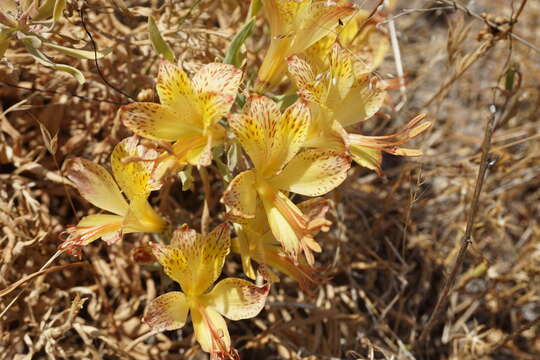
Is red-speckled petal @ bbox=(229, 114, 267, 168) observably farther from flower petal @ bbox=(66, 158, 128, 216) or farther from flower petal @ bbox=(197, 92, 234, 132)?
flower petal @ bbox=(66, 158, 128, 216)

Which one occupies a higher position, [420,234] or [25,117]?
[25,117]

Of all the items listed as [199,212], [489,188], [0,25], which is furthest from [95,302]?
[489,188]

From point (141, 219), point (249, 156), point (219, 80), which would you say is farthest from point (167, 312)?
point (219, 80)

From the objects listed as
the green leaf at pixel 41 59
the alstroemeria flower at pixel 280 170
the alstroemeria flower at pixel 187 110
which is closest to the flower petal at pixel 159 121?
the alstroemeria flower at pixel 187 110

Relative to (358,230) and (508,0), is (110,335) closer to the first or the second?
(358,230)

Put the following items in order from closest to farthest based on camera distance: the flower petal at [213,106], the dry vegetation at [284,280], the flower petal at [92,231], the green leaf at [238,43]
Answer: the flower petal at [213,106]
the flower petal at [92,231]
the green leaf at [238,43]
the dry vegetation at [284,280]

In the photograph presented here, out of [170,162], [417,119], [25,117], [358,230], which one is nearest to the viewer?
[170,162]

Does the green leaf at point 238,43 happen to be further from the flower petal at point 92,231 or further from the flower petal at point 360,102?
the flower petal at point 92,231
